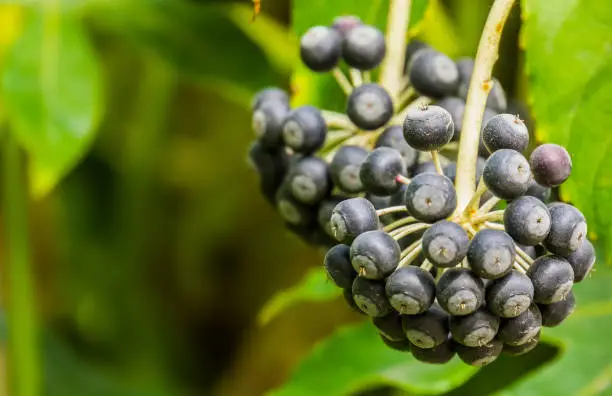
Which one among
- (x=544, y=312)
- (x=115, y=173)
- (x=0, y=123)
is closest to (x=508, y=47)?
(x=544, y=312)

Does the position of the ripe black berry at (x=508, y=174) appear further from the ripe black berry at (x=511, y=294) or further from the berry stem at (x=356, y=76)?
the berry stem at (x=356, y=76)

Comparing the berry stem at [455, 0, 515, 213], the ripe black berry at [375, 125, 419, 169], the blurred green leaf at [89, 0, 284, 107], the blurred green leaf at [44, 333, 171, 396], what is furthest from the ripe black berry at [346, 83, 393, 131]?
the blurred green leaf at [44, 333, 171, 396]

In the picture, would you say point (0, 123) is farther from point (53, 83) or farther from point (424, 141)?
point (424, 141)

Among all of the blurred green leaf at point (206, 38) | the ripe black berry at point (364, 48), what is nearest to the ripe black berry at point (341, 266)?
the ripe black berry at point (364, 48)

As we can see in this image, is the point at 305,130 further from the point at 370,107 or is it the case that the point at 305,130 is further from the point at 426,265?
the point at 426,265

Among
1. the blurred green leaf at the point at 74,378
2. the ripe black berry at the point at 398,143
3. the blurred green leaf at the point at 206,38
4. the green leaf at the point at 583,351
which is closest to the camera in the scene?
the ripe black berry at the point at 398,143
